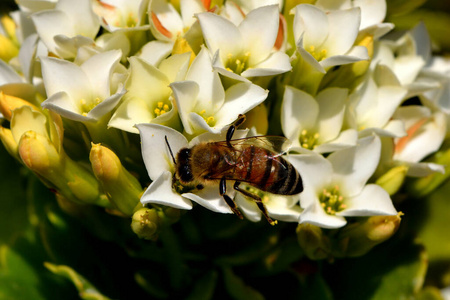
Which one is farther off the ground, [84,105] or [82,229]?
[84,105]

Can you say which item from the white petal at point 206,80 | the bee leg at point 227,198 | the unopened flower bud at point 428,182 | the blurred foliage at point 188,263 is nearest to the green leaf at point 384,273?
the blurred foliage at point 188,263

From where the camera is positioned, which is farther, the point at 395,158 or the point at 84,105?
the point at 395,158

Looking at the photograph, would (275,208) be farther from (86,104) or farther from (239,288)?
Answer: (86,104)

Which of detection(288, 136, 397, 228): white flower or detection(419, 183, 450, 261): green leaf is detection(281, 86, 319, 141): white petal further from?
detection(419, 183, 450, 261): green leaf

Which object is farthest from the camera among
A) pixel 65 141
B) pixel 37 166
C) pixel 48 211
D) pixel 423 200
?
pixel 423 200

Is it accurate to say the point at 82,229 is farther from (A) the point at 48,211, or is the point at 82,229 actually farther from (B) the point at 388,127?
(B) the point at 388,127

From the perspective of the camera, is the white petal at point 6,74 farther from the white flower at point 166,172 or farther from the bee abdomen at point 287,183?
the bee abdomen at point 287,183

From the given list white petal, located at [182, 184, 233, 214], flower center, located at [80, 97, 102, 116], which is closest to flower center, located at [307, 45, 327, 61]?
white petal, located at [182, 184, 233, 214]

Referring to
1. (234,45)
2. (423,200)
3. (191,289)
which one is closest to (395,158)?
(423,200)
